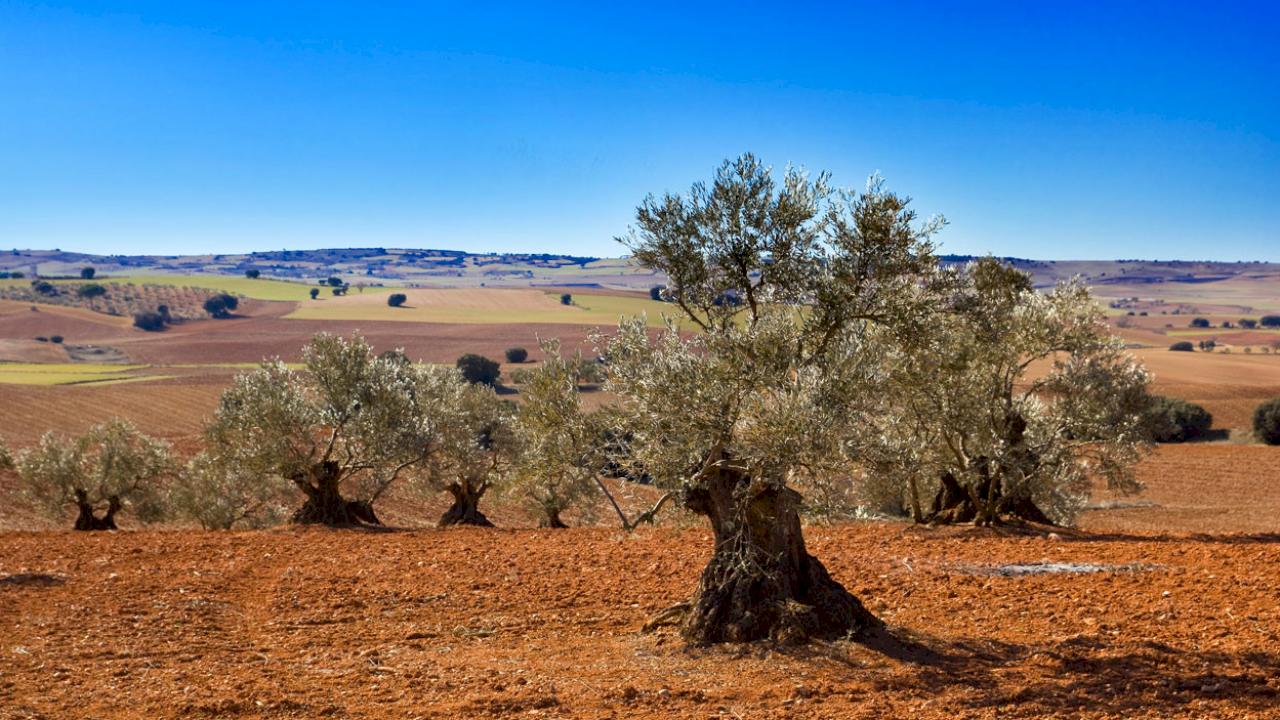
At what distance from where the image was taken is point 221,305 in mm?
158000

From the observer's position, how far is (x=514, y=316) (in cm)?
15650

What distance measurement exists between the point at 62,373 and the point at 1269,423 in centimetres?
10743

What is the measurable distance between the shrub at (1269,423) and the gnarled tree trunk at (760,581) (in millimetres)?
63146

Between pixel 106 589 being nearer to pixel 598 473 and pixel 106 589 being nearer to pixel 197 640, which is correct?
pixel 197 640

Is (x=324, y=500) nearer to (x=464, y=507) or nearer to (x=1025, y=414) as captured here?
(x=464, y=507)

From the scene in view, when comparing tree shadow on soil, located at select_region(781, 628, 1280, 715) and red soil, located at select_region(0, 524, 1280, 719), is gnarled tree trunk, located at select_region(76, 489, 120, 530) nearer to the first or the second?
red soil, located at select_region(0, 524, 1280, 719)

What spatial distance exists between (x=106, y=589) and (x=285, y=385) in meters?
11.6

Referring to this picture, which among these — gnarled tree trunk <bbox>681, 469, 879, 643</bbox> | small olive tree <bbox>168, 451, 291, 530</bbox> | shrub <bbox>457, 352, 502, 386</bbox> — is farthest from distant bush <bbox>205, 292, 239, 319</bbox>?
gnarled tree trunk <bbox>681, 469, 879, 643</bbox>

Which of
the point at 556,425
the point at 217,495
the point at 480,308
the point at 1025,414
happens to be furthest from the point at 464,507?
the point at 480,308

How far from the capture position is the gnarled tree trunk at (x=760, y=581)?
39.5 feet

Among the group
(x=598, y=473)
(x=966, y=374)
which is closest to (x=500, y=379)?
(x=966, y=374)

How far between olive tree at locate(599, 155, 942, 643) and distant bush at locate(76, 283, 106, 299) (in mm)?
182720

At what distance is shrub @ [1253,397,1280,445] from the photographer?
61938mm

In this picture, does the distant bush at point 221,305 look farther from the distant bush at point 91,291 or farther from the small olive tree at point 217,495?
the small olive tree at point 217,495
